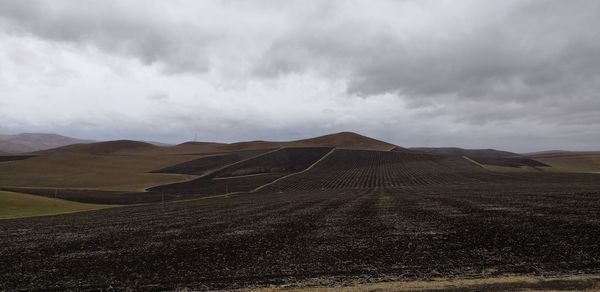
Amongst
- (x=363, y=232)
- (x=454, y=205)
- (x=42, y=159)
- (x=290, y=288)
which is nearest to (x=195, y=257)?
(x=290, y=288)

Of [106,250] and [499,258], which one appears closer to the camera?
[499,258]

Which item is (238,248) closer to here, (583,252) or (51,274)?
(51,274)

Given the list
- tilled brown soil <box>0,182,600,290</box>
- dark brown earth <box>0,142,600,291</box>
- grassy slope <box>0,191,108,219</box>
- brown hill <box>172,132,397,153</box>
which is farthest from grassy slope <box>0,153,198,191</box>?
brown hill <box>172,132,397,153</box>

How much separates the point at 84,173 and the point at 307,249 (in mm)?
95377

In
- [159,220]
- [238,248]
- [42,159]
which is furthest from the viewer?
[42,159]

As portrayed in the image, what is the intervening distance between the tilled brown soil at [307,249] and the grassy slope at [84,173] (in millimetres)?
54788

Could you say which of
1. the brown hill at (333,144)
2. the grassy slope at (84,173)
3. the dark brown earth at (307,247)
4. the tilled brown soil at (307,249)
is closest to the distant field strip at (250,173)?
the grassy slope at (84,173)

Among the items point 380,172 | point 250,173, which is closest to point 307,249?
point 380,172

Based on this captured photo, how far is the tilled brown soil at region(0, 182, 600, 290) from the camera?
13.4 meters

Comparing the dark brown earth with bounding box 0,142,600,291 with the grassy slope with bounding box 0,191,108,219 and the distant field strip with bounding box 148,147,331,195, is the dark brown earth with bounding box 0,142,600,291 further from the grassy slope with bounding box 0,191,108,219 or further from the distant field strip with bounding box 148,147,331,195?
the distant field strip with bounding box 148,147,331,195

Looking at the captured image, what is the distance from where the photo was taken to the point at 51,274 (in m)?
15.1

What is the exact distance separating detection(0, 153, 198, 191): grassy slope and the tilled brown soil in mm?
54788

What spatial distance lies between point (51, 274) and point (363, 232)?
1416cm

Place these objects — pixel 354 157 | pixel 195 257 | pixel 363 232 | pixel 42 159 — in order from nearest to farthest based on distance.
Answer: pixel 195 257, pixel 363 232, pixel 42 159, pixel 354 157
